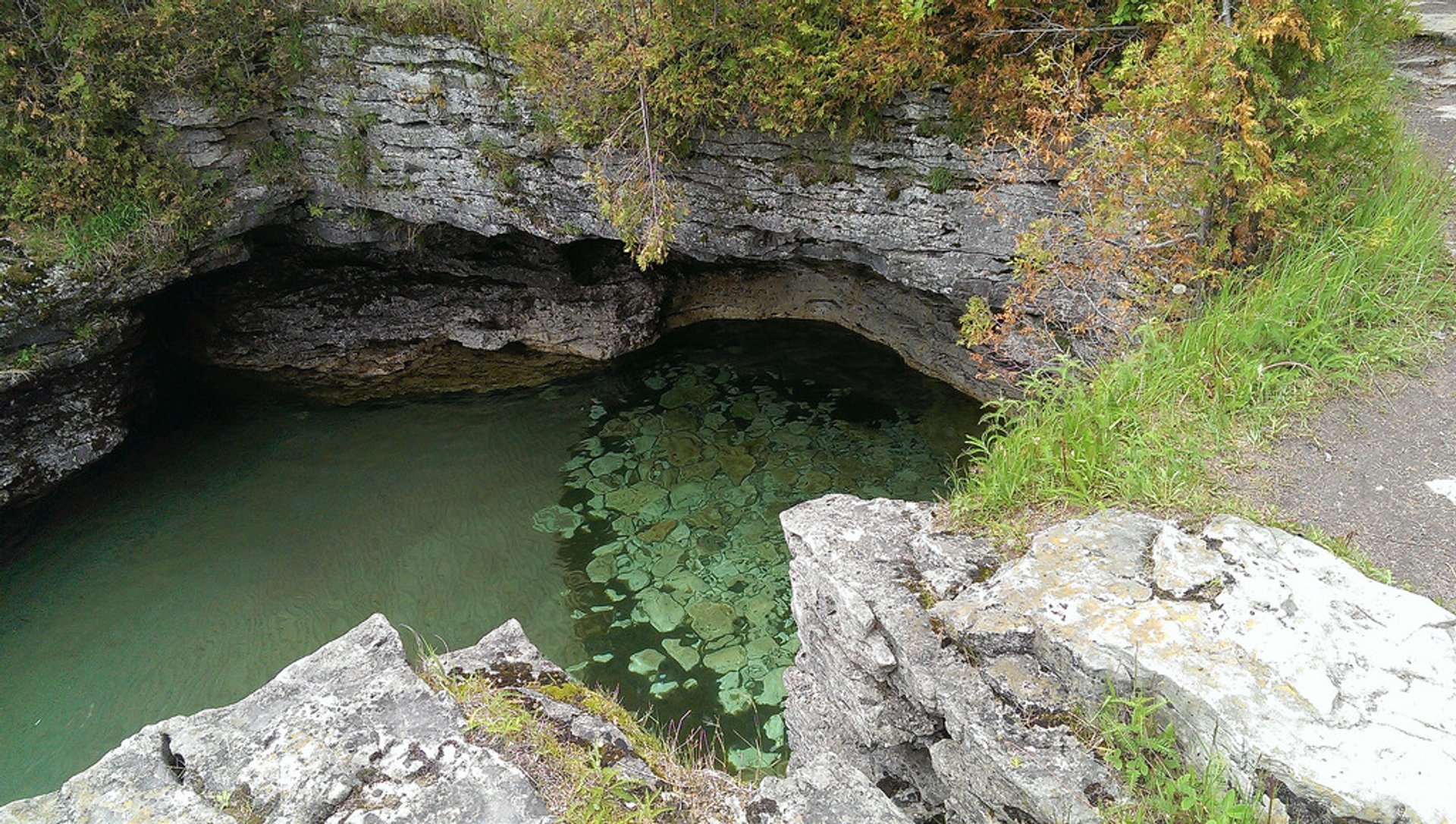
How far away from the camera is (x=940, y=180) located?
8.12 metres

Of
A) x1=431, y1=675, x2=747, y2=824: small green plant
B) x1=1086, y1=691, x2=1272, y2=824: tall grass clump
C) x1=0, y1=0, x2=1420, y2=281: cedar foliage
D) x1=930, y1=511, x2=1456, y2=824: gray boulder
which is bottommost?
x1=431, y1=675, x2=747, y2=824: small green plant

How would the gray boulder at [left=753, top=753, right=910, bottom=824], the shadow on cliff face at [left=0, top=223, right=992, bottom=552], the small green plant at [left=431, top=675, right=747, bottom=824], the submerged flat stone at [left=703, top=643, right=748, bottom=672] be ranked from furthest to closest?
the shadow on cliff face at [left=0, top=223, right=992, bottom=552] < the submerged flat stone at [left=703, top=643, right=748, bottom=672] < the small green plant at [left=431, top=675, right=747, bottom=824] < the gray boulder at [left=753, top=753, right=910, bottom=824]

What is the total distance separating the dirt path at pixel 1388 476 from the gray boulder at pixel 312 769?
3.78m

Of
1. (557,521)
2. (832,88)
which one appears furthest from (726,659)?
(832,88)

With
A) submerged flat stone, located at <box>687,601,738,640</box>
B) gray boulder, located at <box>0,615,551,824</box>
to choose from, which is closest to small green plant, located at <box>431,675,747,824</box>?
gray boulder, located at <box>0,615,551,824</box>

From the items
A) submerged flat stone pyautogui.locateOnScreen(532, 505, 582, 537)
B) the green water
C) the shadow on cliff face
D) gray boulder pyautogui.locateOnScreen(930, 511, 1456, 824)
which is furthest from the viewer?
the shadow on cliff face

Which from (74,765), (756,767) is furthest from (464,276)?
(756,767)

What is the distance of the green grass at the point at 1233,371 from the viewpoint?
4355 millimetres

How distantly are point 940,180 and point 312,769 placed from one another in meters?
7.21

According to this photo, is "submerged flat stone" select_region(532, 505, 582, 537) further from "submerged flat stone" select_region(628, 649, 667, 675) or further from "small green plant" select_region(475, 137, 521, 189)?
"small green plant" select_region(475, 137, 521, 189)

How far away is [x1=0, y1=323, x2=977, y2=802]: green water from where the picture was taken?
7.61 metres


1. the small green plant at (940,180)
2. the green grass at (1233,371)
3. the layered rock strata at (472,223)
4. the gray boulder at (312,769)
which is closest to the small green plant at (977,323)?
the layered rock strata at (472,223)

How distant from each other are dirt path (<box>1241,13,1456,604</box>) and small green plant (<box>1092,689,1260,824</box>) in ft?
4.56

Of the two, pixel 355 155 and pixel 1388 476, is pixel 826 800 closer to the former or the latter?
pixel 1388 476
